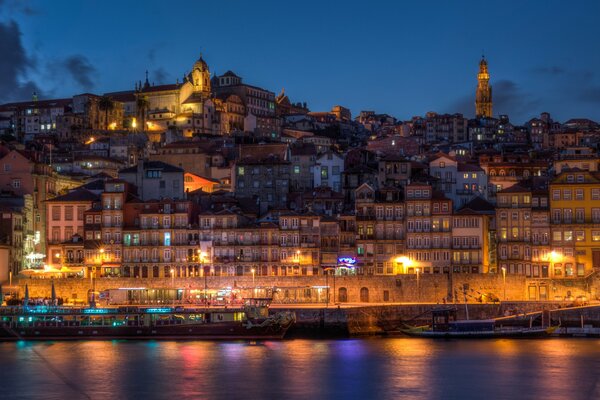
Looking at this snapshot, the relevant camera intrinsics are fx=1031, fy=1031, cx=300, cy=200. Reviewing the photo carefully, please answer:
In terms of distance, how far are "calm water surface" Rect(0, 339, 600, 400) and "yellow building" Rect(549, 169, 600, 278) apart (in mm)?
16055

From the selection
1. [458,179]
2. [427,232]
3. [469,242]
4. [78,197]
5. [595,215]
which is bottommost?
[469,242]

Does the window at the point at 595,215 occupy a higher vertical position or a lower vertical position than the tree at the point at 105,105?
lower

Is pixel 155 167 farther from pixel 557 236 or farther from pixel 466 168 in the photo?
pixel 557 236

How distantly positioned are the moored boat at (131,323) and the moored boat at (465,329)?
9.22 metres

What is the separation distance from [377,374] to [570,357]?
12.4m

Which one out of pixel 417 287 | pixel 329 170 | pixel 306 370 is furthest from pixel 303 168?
pixel 306 370

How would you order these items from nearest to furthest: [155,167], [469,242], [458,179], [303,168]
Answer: [469,242], [155,167], [458,179], [303,168]

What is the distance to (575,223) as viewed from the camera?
8288 cm

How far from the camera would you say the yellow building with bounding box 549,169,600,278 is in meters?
82.1

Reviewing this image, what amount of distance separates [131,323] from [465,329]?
75.1ft

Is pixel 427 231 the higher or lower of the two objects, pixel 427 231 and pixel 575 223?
the lower

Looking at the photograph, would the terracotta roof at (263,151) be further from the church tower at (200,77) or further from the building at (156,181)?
the church tower at (200,77)

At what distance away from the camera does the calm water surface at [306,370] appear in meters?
50.0

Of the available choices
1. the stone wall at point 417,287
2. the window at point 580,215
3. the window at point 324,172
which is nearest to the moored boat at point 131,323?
the stone wall at point 417,287
